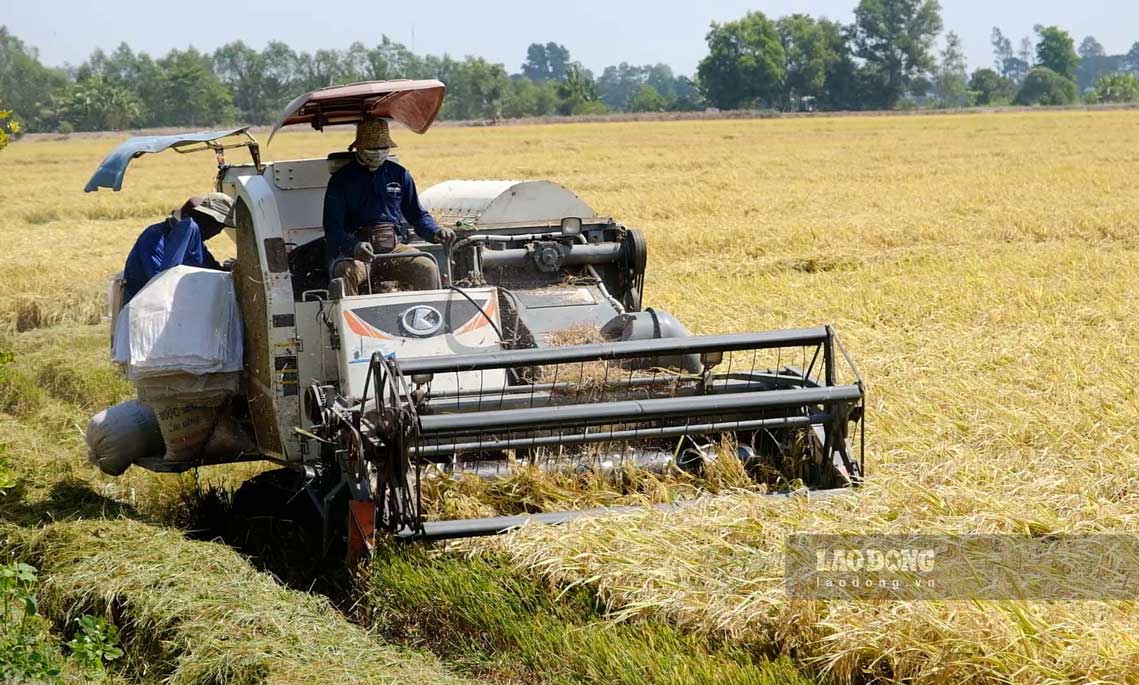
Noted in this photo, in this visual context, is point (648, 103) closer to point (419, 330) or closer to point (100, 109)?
point (100, 109)

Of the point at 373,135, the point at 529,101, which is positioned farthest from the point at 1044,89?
the point at 373,135

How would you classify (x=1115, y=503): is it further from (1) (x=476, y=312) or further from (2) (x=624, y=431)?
(1) (x=476, y=312)

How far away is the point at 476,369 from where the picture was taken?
5.95 metres

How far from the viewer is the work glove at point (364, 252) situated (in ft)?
23.3

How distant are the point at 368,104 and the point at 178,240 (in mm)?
1387

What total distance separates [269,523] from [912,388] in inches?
175

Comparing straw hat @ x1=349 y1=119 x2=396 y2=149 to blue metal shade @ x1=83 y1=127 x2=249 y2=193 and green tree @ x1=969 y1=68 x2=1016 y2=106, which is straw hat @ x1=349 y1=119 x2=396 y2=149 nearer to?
blue metal shade @ x1=83 y1=127 x2=249 y2=193

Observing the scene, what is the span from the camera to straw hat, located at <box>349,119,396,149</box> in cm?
771

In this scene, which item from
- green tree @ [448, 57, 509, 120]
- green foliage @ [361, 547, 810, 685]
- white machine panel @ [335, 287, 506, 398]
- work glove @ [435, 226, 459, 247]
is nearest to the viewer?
green foliage @ [361, 547, 810, 685]

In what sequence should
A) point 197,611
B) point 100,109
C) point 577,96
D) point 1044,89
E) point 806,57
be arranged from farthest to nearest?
1. point 1044,89
2. point 806,57
3. point 577,96
4. point 100,109
5. point 197,611

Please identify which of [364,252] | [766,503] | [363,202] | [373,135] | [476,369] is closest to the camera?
[766,503]

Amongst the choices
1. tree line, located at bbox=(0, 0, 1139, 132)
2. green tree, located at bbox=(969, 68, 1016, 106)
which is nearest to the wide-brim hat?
tree line, located at bbox=(0, 0, 1139, 132)

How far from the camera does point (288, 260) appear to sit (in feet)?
24.3

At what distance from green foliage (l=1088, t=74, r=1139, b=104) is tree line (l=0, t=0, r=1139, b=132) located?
0.45 ft
